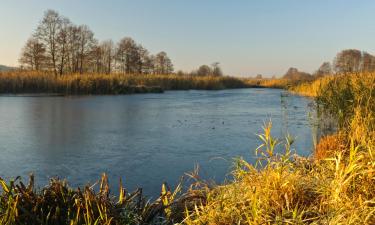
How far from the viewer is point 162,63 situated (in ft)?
141

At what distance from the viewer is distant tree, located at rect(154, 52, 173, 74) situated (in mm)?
42500

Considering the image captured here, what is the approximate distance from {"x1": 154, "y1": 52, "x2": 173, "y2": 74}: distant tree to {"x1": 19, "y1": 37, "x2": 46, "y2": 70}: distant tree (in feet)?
Result: 54.1

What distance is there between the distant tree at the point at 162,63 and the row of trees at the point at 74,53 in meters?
5.01

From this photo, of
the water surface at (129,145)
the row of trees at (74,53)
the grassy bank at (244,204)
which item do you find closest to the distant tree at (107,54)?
the row of trees at (74,53)

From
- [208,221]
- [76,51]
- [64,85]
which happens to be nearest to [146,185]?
[208,221]

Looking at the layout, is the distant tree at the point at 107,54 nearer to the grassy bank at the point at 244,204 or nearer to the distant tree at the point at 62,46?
the distant tree at the point at 62,46

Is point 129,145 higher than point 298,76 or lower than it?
lower

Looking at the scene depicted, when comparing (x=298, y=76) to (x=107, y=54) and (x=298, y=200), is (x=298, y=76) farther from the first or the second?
(x=298, y=200)

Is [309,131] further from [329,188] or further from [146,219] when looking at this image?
[146,219]

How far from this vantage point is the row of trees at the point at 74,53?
2688 centimetres

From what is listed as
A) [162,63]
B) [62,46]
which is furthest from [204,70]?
[62,46]

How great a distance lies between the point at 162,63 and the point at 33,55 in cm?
1793

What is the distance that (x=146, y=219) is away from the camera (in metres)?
2.55

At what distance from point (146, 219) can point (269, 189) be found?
34.4 inches
